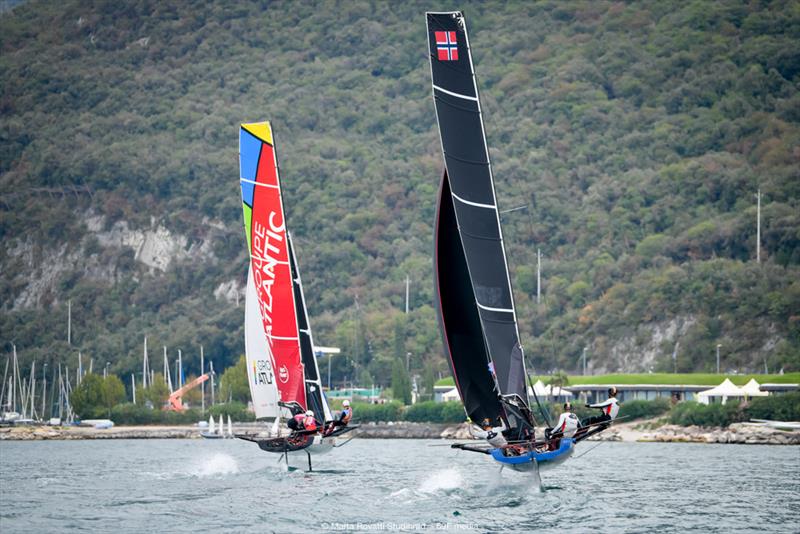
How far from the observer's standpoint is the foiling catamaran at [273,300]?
5584cm

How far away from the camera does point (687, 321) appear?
133625 mm

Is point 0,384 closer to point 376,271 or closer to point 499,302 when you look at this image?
point 376,271

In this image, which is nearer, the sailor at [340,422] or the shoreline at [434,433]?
the sailor at [340,422]

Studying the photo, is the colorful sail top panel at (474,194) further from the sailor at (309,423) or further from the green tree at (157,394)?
the green tree at (157,394)

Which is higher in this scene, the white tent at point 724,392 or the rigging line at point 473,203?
the rigging line at point 473,203

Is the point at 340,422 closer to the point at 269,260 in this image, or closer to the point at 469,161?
the point at 269,260

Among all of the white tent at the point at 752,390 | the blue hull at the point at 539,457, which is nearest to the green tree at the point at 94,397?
the white tent at the point at 752,390

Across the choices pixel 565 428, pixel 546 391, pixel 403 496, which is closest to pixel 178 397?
pixel 546 391

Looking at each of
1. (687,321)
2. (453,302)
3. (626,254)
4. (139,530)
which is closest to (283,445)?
(453,302)

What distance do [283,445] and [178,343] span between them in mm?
127607

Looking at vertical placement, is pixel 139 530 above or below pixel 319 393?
below

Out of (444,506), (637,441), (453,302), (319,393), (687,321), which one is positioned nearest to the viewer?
(444,506)

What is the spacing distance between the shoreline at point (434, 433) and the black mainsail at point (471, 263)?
4172 centimetres

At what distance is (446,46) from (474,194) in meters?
4.69
